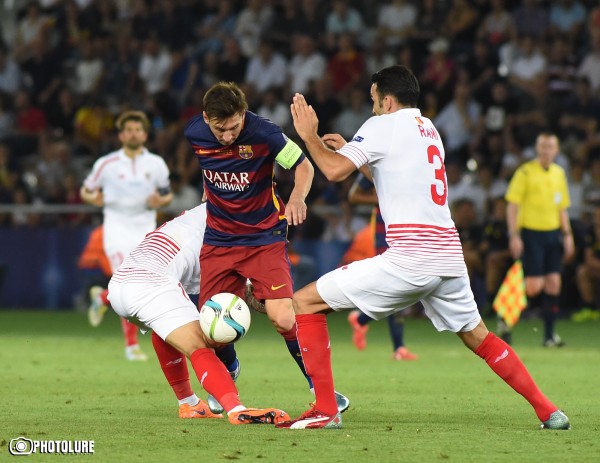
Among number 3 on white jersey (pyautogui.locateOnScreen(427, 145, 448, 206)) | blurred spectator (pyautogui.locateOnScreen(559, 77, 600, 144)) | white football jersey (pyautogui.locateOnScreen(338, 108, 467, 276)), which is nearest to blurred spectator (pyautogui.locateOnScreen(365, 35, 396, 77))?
blurred spectator (pyautogui.locateOnScreen(559, 77, 600, 144))

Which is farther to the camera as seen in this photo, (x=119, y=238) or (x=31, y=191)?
(x=31, y=191)

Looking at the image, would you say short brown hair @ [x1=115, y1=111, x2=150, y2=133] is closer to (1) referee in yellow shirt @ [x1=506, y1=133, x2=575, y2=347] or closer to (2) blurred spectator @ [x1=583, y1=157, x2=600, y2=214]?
(1) referee in yellow shirt @ [x1=506, y1=133, x2=575, y2=347]

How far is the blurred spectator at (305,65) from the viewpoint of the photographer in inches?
860

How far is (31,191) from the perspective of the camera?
21594mm

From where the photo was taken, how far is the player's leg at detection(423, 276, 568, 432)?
780 cm

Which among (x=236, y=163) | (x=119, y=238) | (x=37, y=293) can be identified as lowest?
(x=37, y=293)

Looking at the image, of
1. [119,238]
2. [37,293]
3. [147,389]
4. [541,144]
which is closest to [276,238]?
[147,389]

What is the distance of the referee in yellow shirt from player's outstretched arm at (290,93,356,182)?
761cm

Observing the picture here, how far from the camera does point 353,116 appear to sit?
822 inches

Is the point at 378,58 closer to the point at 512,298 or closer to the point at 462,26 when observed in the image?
the point at 462,26

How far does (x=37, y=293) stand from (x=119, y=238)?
7.02m

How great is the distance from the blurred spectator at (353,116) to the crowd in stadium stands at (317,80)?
0.03m

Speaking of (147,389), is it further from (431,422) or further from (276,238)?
(431,422)

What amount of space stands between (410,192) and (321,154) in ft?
2.00
